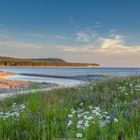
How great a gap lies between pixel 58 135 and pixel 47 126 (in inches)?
19.8

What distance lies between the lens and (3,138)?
4.43 meters

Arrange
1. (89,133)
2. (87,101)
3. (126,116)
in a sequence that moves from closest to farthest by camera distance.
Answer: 1. (89,133)
2. (126,116)
3. (87,101)

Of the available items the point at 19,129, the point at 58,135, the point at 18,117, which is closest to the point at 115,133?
the point at 58,135

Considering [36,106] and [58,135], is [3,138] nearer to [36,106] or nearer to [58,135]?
[58,135]

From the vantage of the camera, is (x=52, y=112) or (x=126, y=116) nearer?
(x=126, y=116)

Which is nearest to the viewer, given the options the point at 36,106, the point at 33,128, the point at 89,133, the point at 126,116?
the point at 89,133

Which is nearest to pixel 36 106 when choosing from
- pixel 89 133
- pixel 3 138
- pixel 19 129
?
pixel 19 129

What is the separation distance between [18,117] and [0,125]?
0.77m

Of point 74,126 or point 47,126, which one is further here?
point 47,126

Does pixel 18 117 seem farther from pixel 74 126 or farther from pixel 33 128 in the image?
pixel 74 126

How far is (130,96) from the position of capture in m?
7.97

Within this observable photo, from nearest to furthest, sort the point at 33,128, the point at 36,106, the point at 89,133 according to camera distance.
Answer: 1. the point at 89,133
2. the point at 33,128
3. the point at 36,106

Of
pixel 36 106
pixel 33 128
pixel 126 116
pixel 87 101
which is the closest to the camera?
pixel 33 128

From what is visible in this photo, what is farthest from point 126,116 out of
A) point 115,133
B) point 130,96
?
point 130,96
